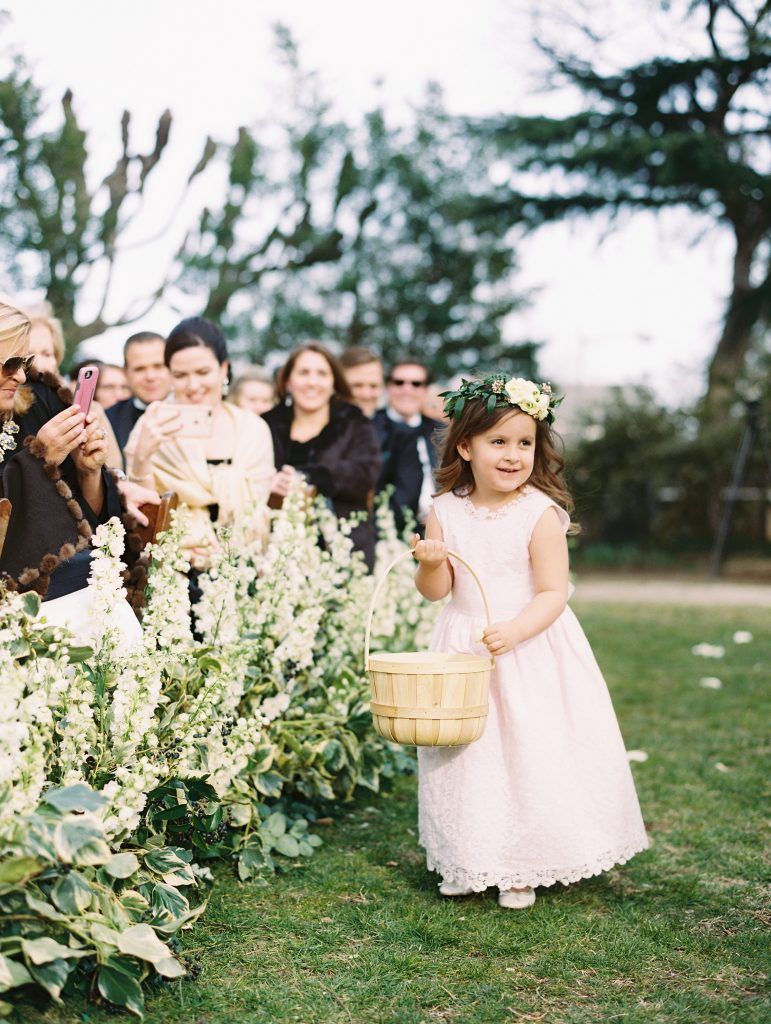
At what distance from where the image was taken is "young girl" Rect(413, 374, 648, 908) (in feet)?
11.7

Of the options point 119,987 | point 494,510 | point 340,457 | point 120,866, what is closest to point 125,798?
point 120,866

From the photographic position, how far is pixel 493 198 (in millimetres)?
20906

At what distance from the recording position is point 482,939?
3279 millimetres

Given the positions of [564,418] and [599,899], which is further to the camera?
[564,418]

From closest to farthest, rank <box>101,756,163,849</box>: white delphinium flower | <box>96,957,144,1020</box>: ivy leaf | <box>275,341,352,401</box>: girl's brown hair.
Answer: <box>96,957,144,1020</box>: ivy leaf, <box>101,756,163,849</box>: white delphinium flower, <box>275,341,352,401</box>: girl's brown hair

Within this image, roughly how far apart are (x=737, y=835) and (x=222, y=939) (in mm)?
2131

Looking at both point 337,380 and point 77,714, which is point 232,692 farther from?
point 337,380

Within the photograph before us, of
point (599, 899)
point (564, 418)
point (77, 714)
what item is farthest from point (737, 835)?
point (564, 418)

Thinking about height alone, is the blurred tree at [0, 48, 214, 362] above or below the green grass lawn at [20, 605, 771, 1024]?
above

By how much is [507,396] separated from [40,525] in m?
1.56

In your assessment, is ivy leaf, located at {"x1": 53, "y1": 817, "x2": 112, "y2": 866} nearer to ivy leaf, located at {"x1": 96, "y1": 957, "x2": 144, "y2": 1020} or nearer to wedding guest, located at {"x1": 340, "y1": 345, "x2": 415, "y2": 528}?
ivy leaf, located at {"x1": 96, "y1": 957, "x2": 144, "y2": 1020}

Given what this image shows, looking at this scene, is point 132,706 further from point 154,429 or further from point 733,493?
point 733,493

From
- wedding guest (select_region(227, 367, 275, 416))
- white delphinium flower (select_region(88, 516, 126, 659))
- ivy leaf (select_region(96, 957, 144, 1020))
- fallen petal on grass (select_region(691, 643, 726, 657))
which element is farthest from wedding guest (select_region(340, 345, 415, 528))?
ivy leaf (select_region(96, 957, 144, 1020))

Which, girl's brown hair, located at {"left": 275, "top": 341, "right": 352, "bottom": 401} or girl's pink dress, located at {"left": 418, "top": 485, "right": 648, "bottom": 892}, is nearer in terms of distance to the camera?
→ girl's pink dress, located at {"left": 418, "top": 485, "right": 648, "bottom": 892}
